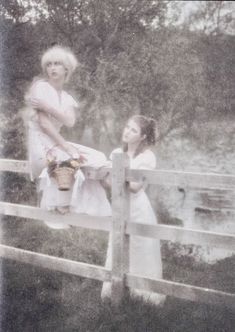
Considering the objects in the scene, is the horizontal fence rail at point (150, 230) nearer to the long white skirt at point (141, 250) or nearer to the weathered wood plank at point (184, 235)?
the weathered wood plank at point (184, 235)

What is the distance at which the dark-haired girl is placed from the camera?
4.09 meters

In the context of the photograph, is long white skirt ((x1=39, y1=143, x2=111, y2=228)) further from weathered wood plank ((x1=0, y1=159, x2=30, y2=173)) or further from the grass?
the grass

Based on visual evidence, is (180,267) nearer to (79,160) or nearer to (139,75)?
(79,160)

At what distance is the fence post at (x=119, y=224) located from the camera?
3.82 m

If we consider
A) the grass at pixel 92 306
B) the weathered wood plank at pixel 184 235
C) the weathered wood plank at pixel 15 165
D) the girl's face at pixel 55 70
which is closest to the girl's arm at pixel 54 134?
the girl's face at pixel 55 70

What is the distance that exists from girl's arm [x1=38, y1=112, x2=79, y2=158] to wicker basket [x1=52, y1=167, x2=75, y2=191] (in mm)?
145

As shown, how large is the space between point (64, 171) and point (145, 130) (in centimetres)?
83

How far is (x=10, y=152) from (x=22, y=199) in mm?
705

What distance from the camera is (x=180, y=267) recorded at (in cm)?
542

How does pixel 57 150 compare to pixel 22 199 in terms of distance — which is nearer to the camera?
pixel 57 150

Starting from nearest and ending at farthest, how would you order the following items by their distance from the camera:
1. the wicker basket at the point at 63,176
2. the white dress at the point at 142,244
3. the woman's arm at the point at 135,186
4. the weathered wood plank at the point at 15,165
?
the wicker basket at the point at 63,176
the woman's arm at the point at 135,186
the white dress at the point at 142,244
the weathered wood plank at the point at 15,165

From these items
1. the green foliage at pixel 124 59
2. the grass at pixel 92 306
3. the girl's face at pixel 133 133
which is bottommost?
the grass at pixel 92 306

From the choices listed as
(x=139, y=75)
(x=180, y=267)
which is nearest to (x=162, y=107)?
(x=139, y=75)

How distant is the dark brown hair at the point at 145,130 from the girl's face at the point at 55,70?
73cm
